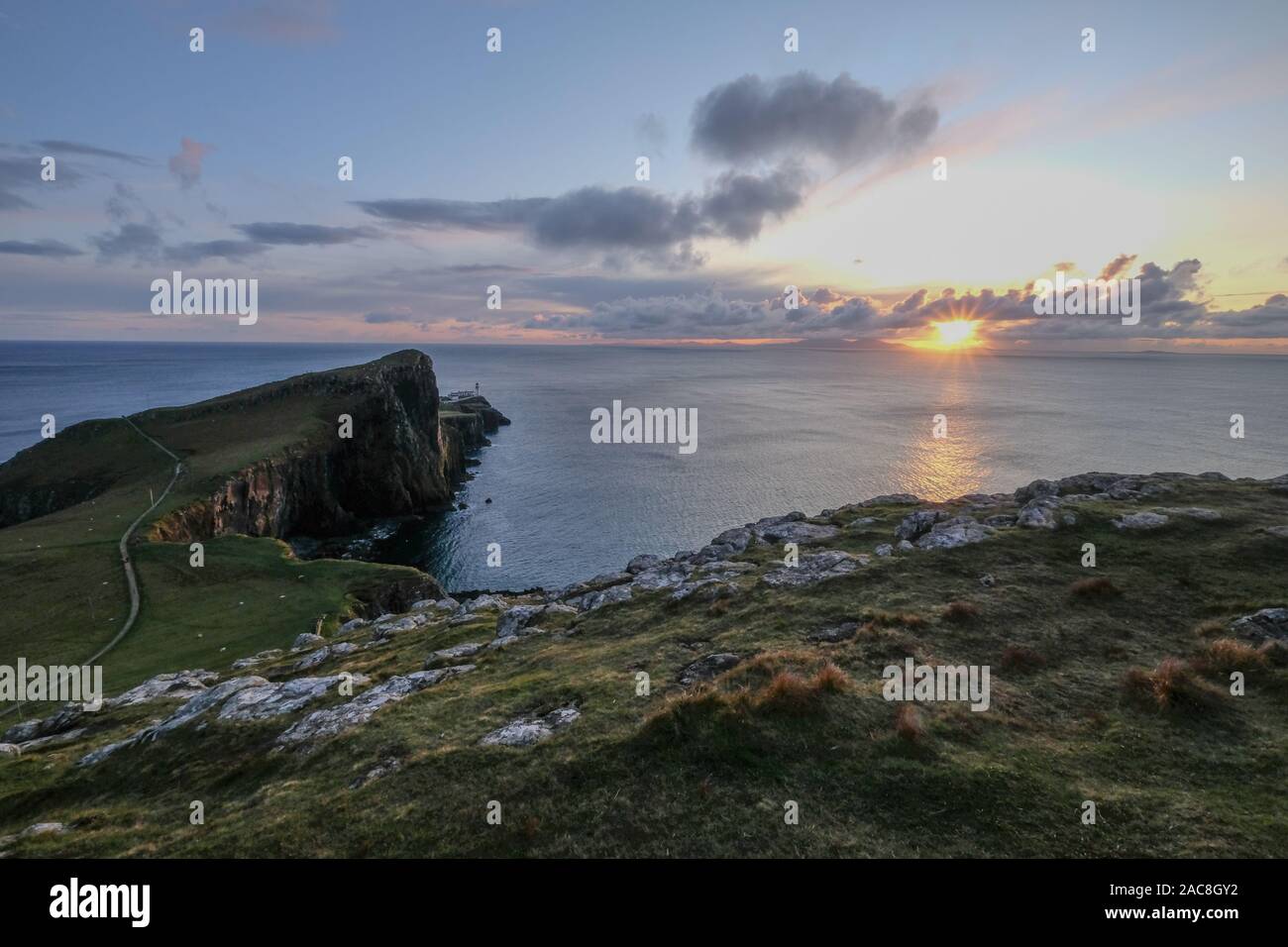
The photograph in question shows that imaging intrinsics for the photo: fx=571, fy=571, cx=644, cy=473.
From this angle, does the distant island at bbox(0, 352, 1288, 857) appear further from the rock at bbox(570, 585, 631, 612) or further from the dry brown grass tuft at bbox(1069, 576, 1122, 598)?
the rock at bbox(570, 585, 631, 612)

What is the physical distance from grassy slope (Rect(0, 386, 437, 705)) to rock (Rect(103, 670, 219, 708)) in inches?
152

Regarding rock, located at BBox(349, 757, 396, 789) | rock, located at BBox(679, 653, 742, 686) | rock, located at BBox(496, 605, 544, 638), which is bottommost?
rock, located at BBox(496, 605, 544, 638)

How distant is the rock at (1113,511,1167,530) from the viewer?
1210 inches

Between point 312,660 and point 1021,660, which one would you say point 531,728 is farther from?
point 312,660

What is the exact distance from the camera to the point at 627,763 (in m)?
14.1

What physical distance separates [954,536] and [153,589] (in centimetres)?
6685

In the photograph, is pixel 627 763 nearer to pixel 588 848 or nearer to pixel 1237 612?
pixel 588 848

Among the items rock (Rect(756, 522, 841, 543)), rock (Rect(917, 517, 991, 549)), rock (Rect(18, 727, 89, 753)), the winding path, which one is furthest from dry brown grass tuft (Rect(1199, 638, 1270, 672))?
the winding path

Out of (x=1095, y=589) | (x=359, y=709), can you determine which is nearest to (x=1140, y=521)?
(x=1095, y=589)

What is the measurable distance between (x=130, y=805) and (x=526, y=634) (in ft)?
51.1

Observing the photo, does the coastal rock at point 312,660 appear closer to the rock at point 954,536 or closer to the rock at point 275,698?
the rock at point 275,698

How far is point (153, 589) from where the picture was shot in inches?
2085

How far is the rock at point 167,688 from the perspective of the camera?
3089cm

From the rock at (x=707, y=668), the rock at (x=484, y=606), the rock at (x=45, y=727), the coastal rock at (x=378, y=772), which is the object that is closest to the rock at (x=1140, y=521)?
the rock at (x=707, y=668)
